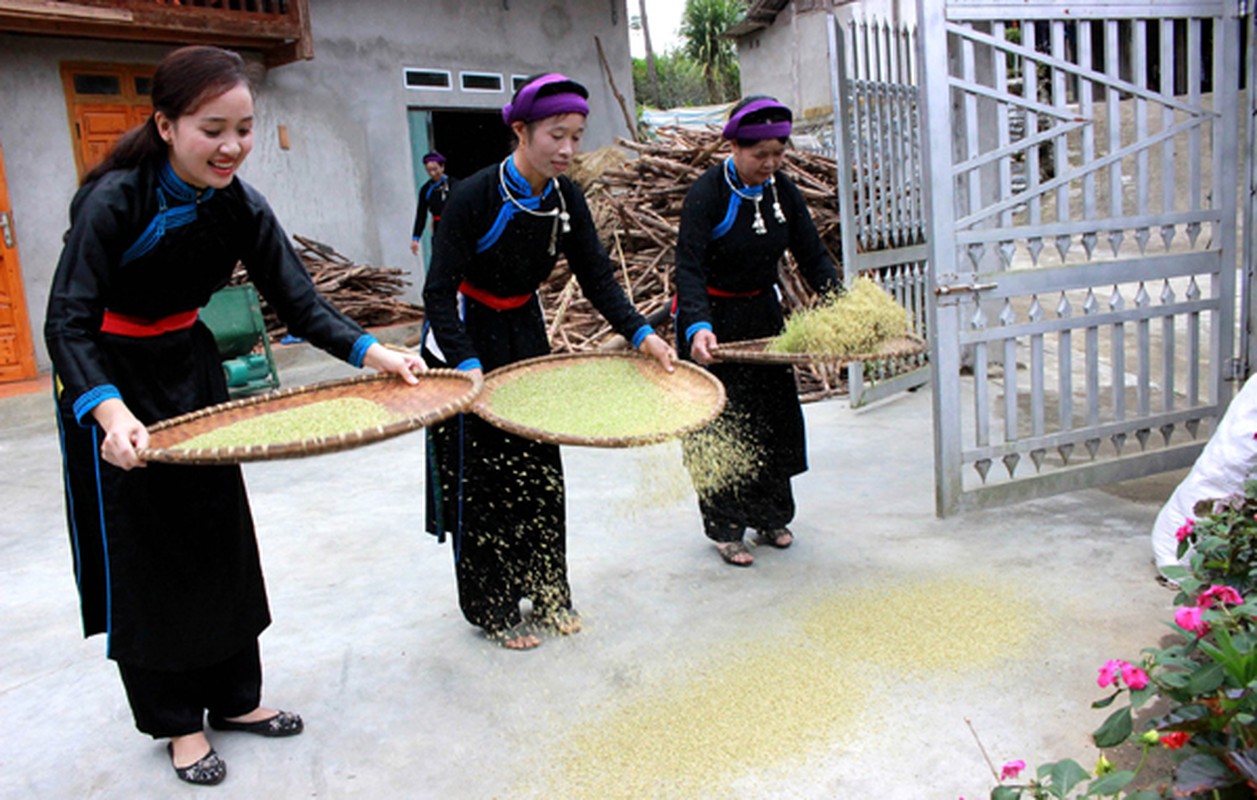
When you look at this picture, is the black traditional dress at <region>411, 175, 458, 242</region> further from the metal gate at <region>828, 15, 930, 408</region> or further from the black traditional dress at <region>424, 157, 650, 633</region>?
the black traditional dress at <region>424, 157, 650, 633</region>

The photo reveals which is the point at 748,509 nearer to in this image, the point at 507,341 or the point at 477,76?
the point at 507,341

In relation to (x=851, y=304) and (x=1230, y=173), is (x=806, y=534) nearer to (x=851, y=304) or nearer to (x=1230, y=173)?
(x=851, y=304)

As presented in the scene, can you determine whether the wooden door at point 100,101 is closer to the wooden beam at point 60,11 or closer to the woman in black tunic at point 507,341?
the wooden beam at point 60,11

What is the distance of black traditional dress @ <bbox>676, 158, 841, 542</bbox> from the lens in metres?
3.31

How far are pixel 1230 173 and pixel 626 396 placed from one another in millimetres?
2665

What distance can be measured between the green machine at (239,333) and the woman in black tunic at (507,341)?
429cm

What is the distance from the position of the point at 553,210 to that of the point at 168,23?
20.3 ft

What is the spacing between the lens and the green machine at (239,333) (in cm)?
665

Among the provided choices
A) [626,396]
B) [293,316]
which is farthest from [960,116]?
[293,316]

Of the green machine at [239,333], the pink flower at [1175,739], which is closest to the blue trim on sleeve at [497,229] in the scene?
the pink flower at [1175,739]

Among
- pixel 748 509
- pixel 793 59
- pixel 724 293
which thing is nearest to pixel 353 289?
pixel 724 293

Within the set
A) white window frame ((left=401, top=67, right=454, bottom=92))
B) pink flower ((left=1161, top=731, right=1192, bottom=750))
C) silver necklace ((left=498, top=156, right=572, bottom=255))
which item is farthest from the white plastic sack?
white window frame ((left=401, top=67, right=454, bottom=92))

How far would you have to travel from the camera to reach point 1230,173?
147 inches

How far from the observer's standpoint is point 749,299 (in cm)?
350
